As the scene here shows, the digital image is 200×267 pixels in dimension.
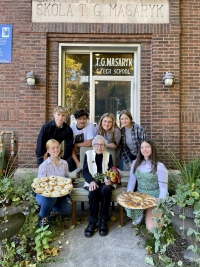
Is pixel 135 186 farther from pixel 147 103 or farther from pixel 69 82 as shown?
pixel 69 82

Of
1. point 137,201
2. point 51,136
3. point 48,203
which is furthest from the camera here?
point 51,136

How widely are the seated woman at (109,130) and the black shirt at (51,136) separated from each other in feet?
1.83

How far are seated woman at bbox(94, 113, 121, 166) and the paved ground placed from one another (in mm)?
1396

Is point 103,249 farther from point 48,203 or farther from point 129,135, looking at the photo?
point 129,135

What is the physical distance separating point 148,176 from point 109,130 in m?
1.19

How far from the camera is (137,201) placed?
10.4 feet

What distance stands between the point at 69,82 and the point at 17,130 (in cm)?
166

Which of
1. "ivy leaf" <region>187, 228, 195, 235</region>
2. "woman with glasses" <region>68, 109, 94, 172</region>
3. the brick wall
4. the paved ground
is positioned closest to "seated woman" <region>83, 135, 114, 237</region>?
the paved ground

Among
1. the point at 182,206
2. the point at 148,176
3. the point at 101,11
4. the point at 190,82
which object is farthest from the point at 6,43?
the point at 182,206

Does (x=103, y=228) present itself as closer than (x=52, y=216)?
Yes

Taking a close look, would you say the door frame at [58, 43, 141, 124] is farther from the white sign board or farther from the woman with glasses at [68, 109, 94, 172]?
the woman with glasses at [68, 109, 94, 172]

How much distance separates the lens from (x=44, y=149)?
4.09 m

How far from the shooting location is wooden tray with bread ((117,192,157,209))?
3.08m

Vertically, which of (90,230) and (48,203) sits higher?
(48,203)
